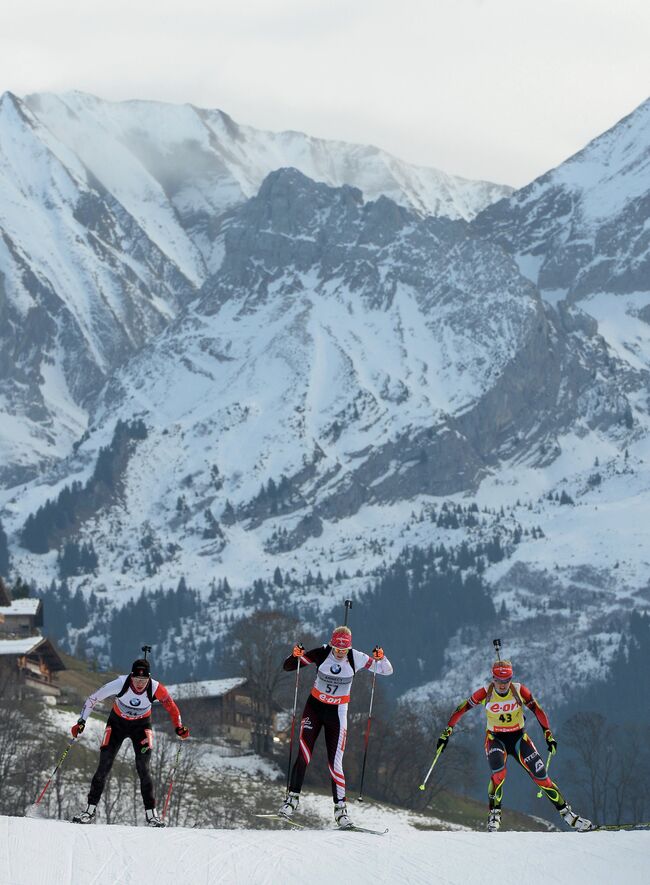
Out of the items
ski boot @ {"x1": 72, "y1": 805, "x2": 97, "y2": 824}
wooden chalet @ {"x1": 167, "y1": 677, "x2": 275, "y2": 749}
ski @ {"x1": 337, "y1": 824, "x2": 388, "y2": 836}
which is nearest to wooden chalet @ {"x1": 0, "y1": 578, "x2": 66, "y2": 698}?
wooden chalet @ {"x1": 167, "y1": 677, "x2": 275, "y2": 749}

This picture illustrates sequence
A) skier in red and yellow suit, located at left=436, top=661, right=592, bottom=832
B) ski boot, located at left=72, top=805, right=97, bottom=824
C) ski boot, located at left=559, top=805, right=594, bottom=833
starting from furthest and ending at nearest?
skier in red and yellow suit, located at left=436, top=661, right=592, bottom=832
ski boot, located at left=559, top=805, right=594, bottom=833
ski boot, located at left=72, top=805, right=97, bottom=824

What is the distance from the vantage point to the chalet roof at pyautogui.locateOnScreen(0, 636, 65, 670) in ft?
407

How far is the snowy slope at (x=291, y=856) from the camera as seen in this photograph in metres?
27.3

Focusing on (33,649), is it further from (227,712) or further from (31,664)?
(227,712)

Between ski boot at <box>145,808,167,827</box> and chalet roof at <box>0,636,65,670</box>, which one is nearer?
ski boot at <box>145,808,167,827</box>

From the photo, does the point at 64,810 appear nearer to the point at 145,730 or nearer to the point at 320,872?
the point at 145,730

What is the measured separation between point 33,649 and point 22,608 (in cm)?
3441

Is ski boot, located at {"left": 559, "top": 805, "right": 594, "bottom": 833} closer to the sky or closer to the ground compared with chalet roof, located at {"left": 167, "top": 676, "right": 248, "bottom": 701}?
closer to the ground

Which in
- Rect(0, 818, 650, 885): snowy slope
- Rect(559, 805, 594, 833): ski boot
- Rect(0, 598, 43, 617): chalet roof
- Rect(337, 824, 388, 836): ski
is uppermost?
Rect(0, 598, 43, 617): chalet roof

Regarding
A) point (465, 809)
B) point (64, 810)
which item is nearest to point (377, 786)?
point (465, 809)

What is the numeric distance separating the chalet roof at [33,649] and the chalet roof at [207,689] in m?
11.1

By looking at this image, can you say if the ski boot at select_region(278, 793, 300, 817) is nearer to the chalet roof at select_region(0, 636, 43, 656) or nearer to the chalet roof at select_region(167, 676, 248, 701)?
the chalet roof at select_region(0, 636, 43, 656)

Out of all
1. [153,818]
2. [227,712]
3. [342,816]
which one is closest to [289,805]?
[342,816]

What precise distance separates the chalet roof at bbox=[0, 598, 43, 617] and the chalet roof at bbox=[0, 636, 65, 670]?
23362mm
